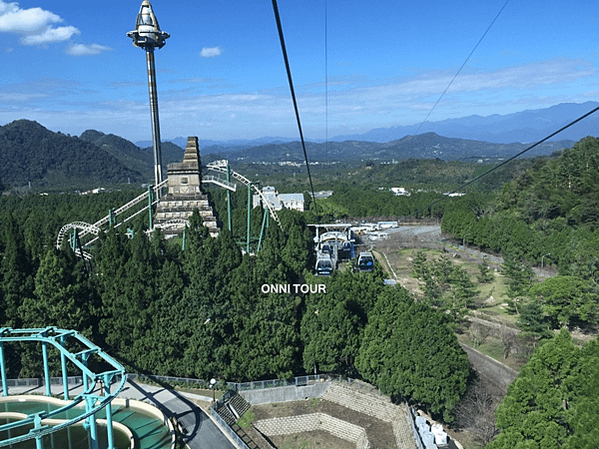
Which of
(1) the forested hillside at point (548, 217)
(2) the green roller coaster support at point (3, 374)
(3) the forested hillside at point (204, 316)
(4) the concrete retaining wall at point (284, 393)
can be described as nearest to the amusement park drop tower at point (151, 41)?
(3) the forested hillside at point (204, 316)

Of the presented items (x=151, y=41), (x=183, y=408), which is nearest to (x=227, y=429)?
(x=183, y=408)

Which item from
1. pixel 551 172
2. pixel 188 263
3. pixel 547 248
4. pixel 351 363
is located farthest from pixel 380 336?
pixel 551 172

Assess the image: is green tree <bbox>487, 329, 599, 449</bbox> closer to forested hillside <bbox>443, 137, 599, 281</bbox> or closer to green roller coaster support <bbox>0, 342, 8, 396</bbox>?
green roller coaster support <bbox>0, 342, 8, 396</bbox>

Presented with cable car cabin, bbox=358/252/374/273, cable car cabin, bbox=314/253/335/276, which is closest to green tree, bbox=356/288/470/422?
cable car cabin, bbox=314/253/335/276

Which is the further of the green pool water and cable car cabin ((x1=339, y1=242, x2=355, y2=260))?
cable car cabin ((x1=339, y1=242, x2=355, y2=260))

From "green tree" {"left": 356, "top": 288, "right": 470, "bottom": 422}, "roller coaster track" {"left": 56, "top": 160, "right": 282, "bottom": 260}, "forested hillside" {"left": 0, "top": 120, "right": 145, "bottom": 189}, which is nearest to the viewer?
"green tree" {"left": 356, "top": 288, "right": 470, "bottom": 422}

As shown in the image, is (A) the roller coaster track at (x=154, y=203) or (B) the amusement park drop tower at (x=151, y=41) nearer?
(A) the roller coaster track at (x=154, y=203)

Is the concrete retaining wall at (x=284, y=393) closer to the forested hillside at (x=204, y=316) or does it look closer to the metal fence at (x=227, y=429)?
the forested hillside at (x=204, y=316)
